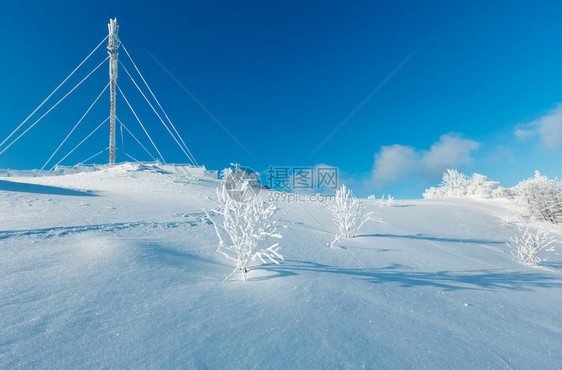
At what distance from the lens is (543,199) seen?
1173 centimetres

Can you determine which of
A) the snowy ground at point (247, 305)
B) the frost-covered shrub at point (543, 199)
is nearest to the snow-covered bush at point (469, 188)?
the frost-covered shrub at point (543, 199)

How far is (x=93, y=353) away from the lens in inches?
66.7

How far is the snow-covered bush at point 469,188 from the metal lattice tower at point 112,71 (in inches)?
979

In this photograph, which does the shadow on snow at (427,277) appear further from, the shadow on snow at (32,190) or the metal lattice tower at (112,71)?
the metal lattice tower at (112,71)

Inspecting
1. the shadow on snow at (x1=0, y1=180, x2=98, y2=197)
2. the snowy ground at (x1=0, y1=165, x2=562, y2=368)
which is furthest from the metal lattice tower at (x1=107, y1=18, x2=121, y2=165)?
the snowy ground at (x1=0, y1=165, x2=562, y2=368)

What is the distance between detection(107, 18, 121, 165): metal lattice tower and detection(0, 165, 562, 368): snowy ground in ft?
47.3

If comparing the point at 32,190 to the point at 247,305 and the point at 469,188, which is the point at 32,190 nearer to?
the point at 247,305

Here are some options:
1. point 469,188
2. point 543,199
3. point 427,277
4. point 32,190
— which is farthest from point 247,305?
point 469,188

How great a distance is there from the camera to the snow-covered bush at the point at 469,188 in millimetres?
15805

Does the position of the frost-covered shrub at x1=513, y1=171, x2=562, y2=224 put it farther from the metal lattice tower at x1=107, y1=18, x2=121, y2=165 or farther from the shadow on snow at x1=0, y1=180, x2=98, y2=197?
the metal lattice tower at x1=107, y1=18, x2=121, y2=165

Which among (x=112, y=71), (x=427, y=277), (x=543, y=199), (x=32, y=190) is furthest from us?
(x=112, y=71)

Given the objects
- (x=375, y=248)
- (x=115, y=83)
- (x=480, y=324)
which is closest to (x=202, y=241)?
(x=375, y=248)

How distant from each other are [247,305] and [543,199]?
613 inches

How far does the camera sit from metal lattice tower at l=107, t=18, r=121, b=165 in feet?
58.1
